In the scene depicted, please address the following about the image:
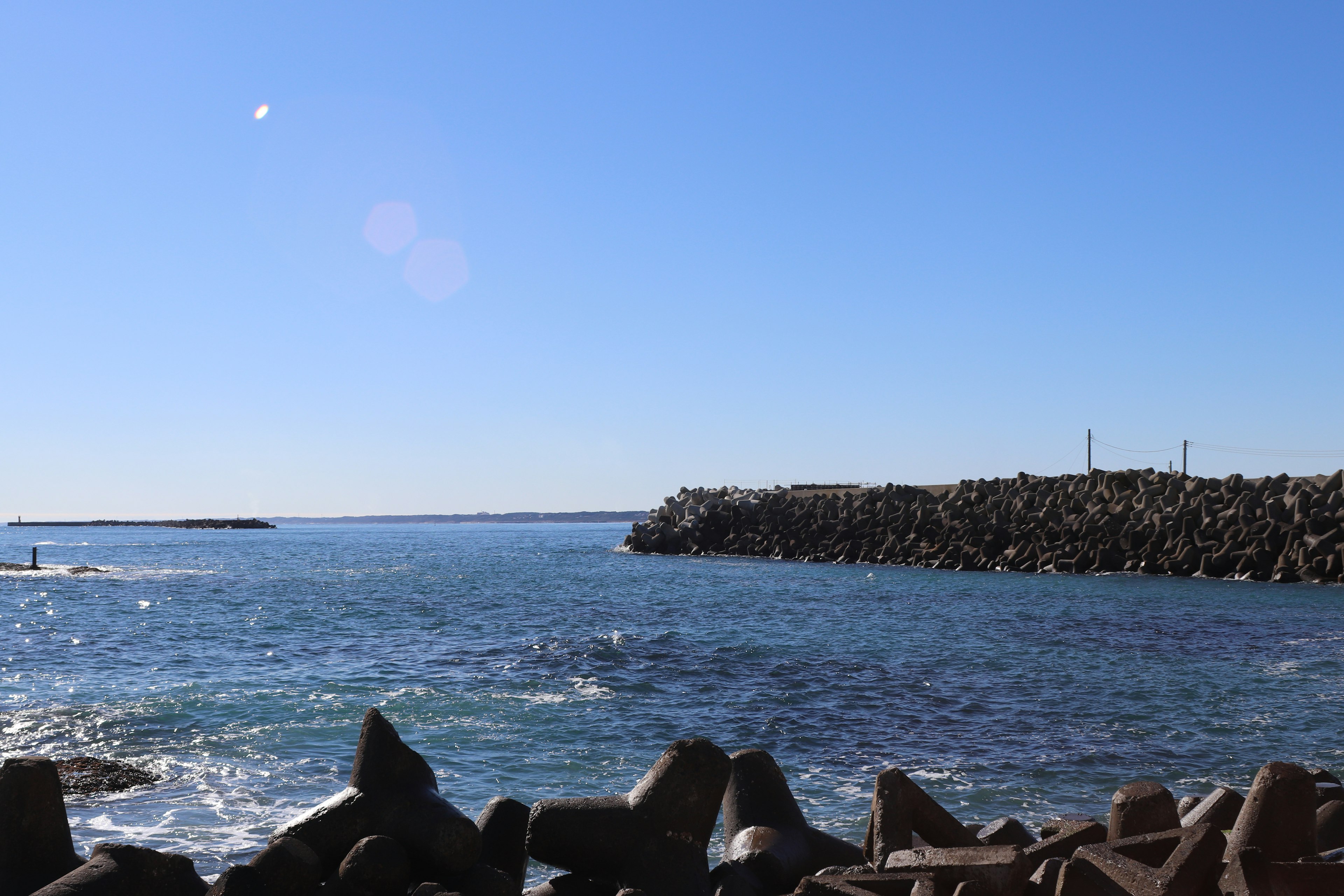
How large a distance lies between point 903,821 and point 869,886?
1.19 m

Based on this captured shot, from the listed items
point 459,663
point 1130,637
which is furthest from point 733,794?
point 1130,637

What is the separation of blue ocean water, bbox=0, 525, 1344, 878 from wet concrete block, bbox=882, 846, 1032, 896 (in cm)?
268

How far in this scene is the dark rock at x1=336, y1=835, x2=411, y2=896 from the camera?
13.8ft

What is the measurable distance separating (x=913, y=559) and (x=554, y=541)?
5747 centimetres

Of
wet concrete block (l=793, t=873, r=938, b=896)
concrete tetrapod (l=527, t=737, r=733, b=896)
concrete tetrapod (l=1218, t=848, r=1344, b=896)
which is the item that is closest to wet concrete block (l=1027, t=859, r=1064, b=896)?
wet concrete block (l=793, t=873, r=938, b=896)

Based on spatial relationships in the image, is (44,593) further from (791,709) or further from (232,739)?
(791,709)

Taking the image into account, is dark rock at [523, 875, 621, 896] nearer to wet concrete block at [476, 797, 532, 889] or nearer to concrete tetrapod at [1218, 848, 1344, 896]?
wet concrete block at [476, 797, 532, 889]

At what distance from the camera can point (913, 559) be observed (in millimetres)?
40906

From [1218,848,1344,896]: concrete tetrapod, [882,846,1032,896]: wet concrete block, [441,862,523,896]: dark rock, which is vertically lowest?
[441,862,523,896]: dark rock

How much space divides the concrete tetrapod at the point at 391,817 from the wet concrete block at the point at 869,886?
1.50 m

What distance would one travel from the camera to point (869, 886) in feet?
14.0

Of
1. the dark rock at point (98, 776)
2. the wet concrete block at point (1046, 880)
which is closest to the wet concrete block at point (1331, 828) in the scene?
the wet concrete block at point (1046, 880)

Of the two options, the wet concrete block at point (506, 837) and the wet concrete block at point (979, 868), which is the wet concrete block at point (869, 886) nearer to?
the wet concrete block at point (979, 868)

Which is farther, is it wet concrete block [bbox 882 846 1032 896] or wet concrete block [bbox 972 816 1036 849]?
wet concrete block [bbox 972 816 1036 849]
